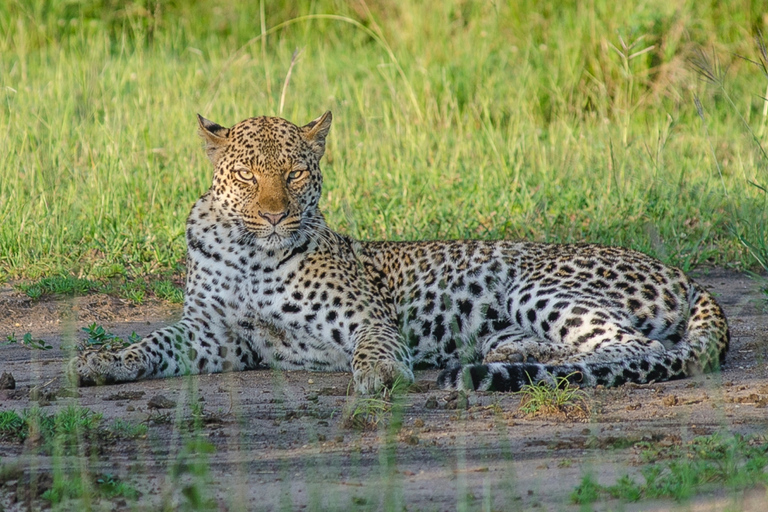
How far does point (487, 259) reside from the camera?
21.4 feet

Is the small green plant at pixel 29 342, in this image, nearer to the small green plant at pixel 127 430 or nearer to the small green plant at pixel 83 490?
the small green plant at pixel 127 430

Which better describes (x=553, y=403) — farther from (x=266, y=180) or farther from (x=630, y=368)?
(x=266, y=180)

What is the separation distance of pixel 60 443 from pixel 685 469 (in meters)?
2.44

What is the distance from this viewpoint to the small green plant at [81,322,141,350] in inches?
255

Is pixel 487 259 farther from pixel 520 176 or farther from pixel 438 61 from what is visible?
pixel 438 61

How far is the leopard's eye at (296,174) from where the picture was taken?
6.19 meters

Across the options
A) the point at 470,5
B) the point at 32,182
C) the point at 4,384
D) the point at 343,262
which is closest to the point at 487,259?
the point at 343,262

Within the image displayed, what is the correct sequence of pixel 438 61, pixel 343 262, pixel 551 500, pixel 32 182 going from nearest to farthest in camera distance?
pixel 551 500, pixel 343 262, pixel 32 182, pixel 438 61

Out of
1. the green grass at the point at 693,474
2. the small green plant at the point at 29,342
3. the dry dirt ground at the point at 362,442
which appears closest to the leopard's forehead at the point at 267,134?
the dry dirt ground at the point at 362,442

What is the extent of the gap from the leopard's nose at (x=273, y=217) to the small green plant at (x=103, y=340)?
Result: 3.78 feet

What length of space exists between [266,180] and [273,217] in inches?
8.9

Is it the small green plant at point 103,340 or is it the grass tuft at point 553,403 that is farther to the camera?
the small green plant at point 103,340

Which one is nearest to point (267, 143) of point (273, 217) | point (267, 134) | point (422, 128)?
point (267, 134)

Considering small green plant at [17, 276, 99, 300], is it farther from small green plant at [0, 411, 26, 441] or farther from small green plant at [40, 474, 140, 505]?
small green plant at [40, 474, 140, 505]
